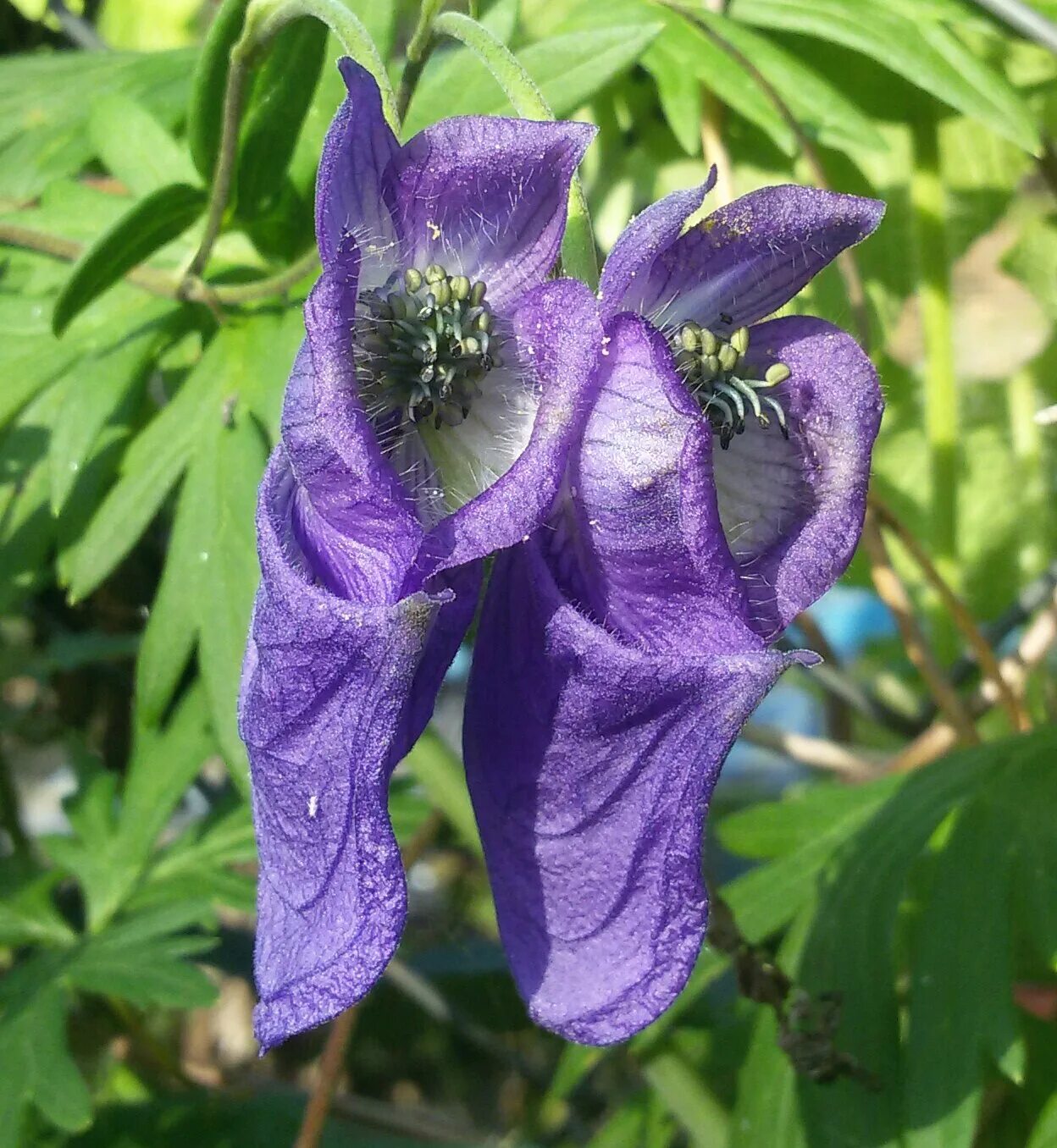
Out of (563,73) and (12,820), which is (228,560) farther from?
(12,820)

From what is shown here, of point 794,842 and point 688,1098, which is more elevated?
point 794,842

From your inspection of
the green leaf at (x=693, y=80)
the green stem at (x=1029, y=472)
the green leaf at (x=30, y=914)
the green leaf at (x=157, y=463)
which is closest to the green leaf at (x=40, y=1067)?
the green leaf at (x=30, y=914)

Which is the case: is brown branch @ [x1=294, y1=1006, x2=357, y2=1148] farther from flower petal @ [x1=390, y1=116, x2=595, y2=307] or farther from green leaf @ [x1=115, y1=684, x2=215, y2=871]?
flower petal @ [x1=390, y1=116, x2=595, y2=307]

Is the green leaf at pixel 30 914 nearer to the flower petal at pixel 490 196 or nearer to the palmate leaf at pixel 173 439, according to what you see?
the palmate leaf at pixel 173 439

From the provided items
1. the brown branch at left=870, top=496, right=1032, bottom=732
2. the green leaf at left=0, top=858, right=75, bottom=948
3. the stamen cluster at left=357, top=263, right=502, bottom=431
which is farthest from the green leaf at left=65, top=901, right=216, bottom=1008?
the brown branch at left=870, top=496, right=1032, bottom=732

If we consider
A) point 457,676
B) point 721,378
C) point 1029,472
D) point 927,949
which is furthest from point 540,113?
point 457,676

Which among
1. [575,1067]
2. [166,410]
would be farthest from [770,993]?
[166,410]

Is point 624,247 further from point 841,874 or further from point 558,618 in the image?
point 841,874
